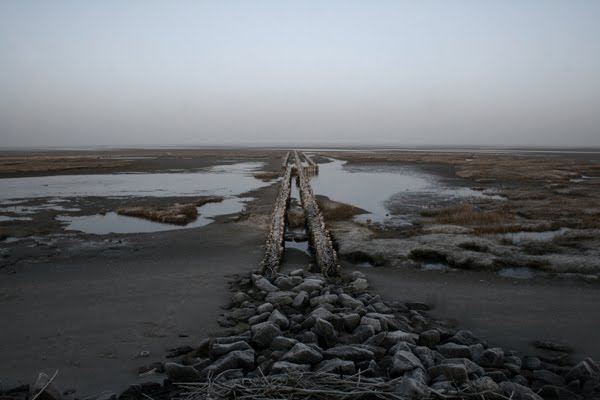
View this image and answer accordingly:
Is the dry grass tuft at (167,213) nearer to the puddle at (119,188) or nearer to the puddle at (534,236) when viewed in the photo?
the puddle at (119,188)

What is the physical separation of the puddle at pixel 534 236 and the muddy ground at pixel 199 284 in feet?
1.36

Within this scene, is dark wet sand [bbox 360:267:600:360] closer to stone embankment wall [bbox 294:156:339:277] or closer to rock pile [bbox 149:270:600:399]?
rock pile [bbox 149:270:600:399]

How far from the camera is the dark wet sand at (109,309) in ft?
19.7

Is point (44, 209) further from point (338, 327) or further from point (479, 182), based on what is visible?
point (479, 182)

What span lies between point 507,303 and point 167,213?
49.8 feet

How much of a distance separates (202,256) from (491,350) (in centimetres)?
875

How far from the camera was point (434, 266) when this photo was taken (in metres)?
11.6

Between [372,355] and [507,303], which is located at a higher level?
[372,355]

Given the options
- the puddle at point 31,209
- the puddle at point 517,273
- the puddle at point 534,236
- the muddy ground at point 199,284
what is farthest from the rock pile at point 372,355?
the puddle at point 31,209

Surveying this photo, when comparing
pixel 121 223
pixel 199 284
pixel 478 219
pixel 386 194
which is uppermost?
pixel 386 194

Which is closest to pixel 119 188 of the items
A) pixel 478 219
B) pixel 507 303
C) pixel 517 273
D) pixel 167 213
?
pixel 167 213

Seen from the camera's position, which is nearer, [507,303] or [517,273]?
[507,303]

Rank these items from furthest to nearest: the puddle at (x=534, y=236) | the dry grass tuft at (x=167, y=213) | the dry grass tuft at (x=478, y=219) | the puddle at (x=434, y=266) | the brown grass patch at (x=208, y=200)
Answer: the brown grass patch at (x=208, y=200)
the dry grass tuft at (x=167, y=213)
the dry grass tuft at (x=478, y=219)
the puddle at (x=534, y=236)
the puddle at (x=434, y=266)

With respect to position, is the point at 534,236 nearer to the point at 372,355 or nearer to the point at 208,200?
the point at 372,355
